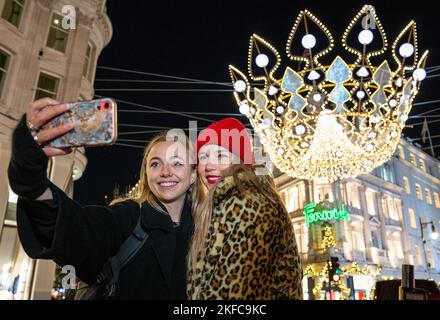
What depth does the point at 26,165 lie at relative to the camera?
1.40 metres

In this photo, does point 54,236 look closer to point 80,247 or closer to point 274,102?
point 80,247

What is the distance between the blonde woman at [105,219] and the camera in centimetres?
144

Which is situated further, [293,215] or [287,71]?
[293,215]

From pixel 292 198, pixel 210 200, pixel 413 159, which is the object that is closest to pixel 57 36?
pixel 210 200

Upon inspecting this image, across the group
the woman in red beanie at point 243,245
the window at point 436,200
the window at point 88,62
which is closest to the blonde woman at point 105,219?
the woman in red beanie at point 243,245

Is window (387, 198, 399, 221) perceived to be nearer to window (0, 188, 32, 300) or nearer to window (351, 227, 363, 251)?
window (351, 227, 363, 251)

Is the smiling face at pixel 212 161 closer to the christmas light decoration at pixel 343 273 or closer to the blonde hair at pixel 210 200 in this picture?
the blonde hair at pixel 210 200

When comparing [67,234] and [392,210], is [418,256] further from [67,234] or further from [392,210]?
[67,234]

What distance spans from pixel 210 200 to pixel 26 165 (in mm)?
1077

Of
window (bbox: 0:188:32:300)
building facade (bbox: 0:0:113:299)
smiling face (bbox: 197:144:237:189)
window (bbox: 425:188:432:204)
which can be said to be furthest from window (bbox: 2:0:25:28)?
window (bbox: 425:188:432:204)

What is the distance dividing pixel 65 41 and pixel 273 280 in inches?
648

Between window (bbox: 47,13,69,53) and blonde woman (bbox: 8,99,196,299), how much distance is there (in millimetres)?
15168

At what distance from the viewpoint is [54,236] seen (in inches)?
57.3
